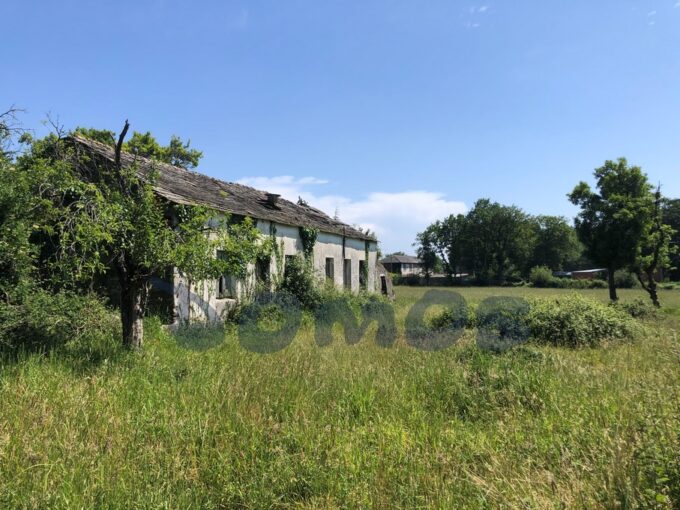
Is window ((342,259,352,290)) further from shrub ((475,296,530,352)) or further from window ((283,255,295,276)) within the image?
shrub ((475,296,530,352))

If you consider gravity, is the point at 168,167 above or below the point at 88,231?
above

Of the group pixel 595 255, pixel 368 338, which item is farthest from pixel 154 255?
pixel 595 255

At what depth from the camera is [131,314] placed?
7.10m

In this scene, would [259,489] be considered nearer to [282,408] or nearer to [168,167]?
[282,408]

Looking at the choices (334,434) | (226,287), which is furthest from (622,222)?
(334,434)

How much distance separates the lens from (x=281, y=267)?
14992 millimetres

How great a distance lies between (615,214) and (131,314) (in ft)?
67.5

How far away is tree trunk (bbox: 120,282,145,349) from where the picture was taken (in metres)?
6.98

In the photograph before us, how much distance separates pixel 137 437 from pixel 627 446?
418 centimetres

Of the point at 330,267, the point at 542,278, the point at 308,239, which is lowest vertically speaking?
the point at 542,278

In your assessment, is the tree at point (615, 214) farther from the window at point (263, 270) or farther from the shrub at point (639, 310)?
the window at point (263, 270)

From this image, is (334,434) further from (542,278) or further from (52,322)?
(542,278)

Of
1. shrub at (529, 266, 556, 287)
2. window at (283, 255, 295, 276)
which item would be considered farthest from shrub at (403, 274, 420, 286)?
window at (283, 255, 295, 276)

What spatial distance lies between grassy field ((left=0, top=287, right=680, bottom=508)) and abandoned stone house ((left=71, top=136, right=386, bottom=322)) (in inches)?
123
